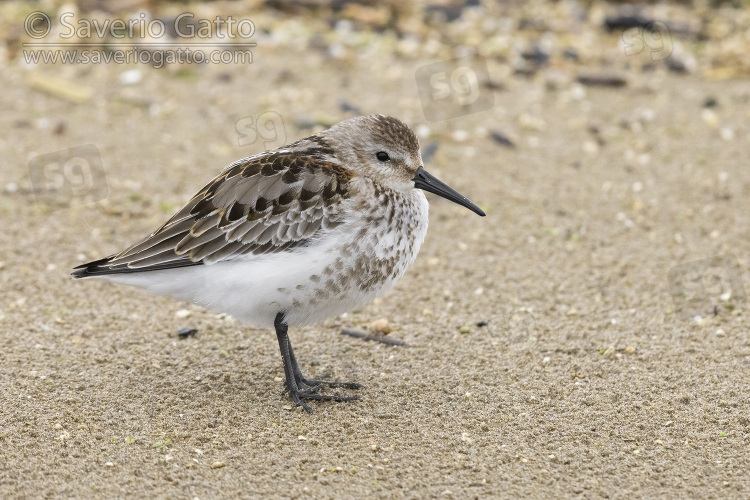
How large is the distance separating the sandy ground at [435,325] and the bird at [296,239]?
592mm

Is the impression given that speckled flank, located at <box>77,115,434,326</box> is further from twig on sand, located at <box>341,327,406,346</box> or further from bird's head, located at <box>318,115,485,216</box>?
twig on sand, located at <box>341,327,406,346</box>

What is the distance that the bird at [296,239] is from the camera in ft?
16.1

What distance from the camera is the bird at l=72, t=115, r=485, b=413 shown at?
4.90 m

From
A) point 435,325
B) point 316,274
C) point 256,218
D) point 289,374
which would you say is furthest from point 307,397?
point 435,325

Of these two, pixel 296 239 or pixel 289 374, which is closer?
pixel 296 239

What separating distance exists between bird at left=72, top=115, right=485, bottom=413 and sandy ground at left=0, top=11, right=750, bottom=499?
59 centimetres

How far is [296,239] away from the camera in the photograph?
4.95 meters

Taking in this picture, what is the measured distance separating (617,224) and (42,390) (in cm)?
A: 473

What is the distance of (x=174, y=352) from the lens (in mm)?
5676

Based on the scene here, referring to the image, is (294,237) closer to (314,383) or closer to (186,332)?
(314,383)

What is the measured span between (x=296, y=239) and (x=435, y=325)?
156 centimetres

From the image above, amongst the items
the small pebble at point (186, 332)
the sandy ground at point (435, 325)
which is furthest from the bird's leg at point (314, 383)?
the small pebble at point (186, 332)

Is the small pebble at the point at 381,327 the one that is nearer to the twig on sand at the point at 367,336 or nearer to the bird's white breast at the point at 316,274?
the twig on sand at the point at 367,336

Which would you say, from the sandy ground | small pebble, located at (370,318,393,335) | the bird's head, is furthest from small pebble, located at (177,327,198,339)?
the bird's head
